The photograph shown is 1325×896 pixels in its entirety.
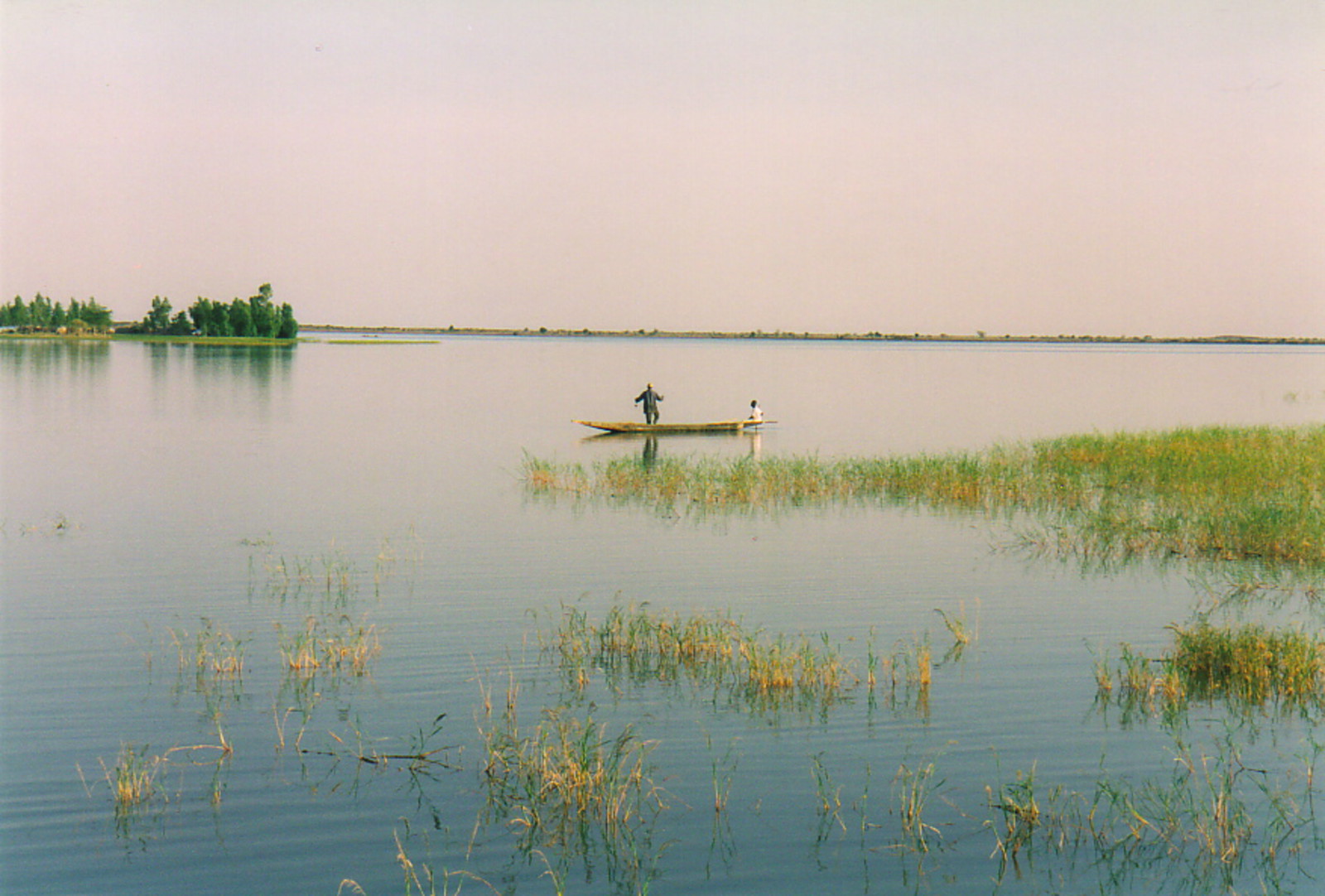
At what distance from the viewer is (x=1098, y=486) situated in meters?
28.0

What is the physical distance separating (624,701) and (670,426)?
107 feet

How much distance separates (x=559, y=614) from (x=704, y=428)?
30.3 meters

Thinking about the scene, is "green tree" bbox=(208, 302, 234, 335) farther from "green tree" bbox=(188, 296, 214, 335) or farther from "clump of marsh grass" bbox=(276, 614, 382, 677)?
"clump of marsh grass" bbox=(276, 614, 382, 677)

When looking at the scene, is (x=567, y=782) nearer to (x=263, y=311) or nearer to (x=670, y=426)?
(x=670, y=426)

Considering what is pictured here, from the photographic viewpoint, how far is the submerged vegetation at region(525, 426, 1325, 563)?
68.5 ft

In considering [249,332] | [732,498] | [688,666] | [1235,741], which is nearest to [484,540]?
[732,498]

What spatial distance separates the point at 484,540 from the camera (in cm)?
2202

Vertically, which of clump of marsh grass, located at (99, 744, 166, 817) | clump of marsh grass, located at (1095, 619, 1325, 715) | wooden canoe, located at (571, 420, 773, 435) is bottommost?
clump of marsh grass, located at (99, 744, 166, 817)

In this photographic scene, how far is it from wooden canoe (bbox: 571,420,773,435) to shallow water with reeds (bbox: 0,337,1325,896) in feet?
53.0

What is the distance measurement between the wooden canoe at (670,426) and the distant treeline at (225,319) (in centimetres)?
15363

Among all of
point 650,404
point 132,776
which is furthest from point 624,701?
point 650,404

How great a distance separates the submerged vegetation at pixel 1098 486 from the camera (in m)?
20.9

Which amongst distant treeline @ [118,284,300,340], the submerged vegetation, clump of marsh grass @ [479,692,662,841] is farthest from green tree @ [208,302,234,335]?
clump of marsh grass @ [479,692,662,841]

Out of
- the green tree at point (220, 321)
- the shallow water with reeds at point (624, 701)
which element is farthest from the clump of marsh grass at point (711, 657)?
the green tree at point (220, 321)
